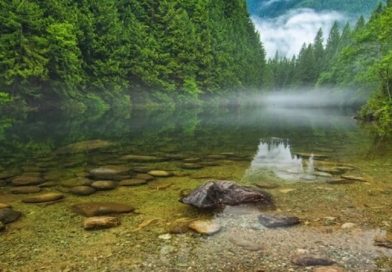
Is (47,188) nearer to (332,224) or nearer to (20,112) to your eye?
(332,224)

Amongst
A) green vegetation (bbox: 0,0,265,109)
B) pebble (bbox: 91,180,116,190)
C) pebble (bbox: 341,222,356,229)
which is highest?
green vegetation (bbox: 0,0,265,109)

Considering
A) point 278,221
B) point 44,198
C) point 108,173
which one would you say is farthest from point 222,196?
point 108,173

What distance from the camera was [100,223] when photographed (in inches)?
201

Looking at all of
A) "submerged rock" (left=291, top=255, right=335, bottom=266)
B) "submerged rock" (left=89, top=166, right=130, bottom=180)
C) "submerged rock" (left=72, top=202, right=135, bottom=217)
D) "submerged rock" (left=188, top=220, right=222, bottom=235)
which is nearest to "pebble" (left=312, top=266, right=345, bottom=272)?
"submerged rock" (left=291, top=255, right=335, bottom=266)

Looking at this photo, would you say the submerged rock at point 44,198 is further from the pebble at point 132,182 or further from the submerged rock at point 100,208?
the pebble at point 132,182

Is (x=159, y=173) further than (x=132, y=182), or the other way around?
(x=159, y=173)

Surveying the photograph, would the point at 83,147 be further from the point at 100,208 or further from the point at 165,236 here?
the point at 165,236

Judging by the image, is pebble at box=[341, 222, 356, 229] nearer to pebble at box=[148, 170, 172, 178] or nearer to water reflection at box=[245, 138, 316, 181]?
water reflection at box=[245, 138, 316, 181]

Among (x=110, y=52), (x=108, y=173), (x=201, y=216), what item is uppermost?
(x=110, y=52)

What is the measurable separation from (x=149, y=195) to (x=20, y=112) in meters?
24.0

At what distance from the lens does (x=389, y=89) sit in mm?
26234

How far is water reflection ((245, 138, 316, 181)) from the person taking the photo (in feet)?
27.7

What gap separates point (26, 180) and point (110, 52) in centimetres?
3267

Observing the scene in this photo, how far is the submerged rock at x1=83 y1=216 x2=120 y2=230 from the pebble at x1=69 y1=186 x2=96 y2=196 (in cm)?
150
